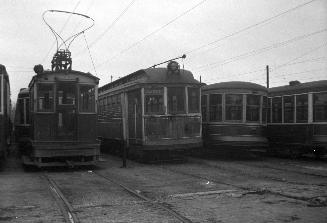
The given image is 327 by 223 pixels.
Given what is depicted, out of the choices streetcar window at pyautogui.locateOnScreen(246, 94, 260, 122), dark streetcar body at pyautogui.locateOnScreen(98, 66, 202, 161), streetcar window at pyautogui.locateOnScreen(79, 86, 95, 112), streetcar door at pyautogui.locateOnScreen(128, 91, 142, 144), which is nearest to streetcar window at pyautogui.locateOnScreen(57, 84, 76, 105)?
streetcar window at pyautogui.locateOnScreen(79, 86, 95, 112)

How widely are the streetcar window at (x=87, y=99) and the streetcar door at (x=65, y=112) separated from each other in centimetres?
20

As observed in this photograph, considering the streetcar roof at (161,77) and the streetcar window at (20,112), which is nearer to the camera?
the streetcar roof at (161,77)

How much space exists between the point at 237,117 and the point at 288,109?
2.37 meters

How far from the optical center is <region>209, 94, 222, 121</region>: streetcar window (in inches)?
645

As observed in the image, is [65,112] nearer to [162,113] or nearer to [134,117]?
[134,117]

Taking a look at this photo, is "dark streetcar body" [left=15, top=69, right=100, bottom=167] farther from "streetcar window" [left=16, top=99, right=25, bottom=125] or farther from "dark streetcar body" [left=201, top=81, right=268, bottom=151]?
"dark streetcar body" [left=201, top=81, right=268, bottom=151]

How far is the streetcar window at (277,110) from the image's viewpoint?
57.7 ft

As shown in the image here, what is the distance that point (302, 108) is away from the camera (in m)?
16.2

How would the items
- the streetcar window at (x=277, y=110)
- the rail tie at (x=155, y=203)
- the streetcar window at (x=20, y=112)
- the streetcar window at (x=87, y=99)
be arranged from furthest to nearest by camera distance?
the streetcar window at (x=277, y=110), the streetcar window at (x=20, y=112), the streetcar window at (x=87, y=99), the rail tie at (x=155, y=203)

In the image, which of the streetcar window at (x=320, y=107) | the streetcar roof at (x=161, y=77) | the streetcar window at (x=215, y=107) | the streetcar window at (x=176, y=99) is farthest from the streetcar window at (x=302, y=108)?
the streetcar window at (x=176, y=99)

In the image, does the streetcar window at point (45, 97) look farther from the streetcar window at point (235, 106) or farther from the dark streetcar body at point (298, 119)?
the dark streetcar body at point (298, 119)

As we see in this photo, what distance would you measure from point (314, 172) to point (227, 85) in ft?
17.1

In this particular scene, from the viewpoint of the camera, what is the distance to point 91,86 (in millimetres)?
13492

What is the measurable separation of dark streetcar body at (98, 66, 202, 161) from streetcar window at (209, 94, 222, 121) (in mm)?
1575
